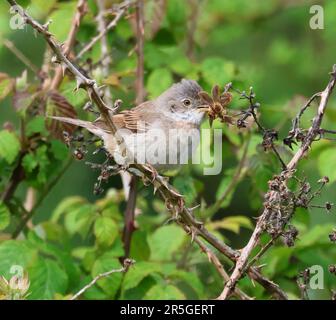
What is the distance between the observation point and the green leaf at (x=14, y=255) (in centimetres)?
352

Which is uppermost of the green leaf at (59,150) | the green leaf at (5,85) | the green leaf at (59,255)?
the green leaf at (5,85)

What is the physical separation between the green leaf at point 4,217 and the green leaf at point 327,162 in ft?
4.84

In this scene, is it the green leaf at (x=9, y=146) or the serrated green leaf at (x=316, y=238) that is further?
the serrated green leaf at (x=316, y=238)

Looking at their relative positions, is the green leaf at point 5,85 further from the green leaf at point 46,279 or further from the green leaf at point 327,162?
the green leaf at point 327,162

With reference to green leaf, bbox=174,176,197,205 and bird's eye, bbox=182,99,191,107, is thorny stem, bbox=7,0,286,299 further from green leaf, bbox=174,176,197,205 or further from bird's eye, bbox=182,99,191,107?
bird's eye, bbox=182,99,191,107

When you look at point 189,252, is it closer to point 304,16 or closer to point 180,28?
point 180,28

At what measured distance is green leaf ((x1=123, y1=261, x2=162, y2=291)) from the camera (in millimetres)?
3607

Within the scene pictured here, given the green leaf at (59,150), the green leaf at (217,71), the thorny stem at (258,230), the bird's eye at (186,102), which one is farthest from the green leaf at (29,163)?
the thorny stem at (258,230)

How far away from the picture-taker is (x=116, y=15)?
14.2ft

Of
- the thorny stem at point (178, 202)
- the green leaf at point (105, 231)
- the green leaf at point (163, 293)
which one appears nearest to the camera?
the thorny stem at point (178, 202)

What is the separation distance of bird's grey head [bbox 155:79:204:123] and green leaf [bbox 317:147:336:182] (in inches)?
26.6

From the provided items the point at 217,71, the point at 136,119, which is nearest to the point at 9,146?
the point at 136,119

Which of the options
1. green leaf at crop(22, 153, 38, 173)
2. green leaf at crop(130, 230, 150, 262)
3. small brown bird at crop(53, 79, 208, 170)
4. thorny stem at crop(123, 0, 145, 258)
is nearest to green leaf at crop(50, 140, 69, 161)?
green leaf at crop(22, 153, 38, 173)

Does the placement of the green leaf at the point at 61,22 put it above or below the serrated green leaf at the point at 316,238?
above
